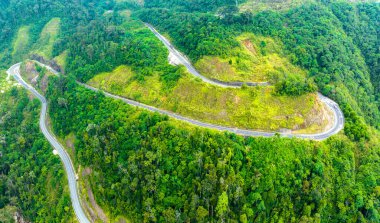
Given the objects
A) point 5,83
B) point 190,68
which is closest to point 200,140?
point 190,68

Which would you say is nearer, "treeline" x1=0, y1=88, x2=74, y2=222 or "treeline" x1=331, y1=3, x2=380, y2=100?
"treeline" x1=0, y1=88, x2=74, y2=222

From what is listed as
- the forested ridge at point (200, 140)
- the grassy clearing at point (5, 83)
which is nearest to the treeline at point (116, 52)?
the forested ridge at point (200, 140)

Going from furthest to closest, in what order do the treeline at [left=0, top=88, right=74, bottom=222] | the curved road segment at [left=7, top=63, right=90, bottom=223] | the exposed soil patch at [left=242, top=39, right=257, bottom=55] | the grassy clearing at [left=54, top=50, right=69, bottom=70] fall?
the grassy clearing at [left=54, top=50, right=69, bottom=70] → the exposed soil patch at [left=242, top=39, right=257, bottom=55] → the treeline at [left=0, top=88, right=74, bottom=222] → the curved road segment at [left=7, top=63, right=90, bottom=223]

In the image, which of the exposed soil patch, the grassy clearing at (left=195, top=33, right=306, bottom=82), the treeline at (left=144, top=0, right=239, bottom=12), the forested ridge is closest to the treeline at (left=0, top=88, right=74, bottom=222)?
the forested ridge

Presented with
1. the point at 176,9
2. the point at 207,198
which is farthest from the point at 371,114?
the point at 176,9

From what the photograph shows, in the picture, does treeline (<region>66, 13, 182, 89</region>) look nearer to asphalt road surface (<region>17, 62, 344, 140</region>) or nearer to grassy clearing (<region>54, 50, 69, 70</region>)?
grassy clearing (<region>54, 50, 69, 70</region>)

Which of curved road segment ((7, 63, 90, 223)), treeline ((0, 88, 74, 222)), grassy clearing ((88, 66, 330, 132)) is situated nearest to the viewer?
grassy clearing ((88, 66, 330, 132))

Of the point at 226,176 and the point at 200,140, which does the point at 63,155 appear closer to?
the point at 200,140
